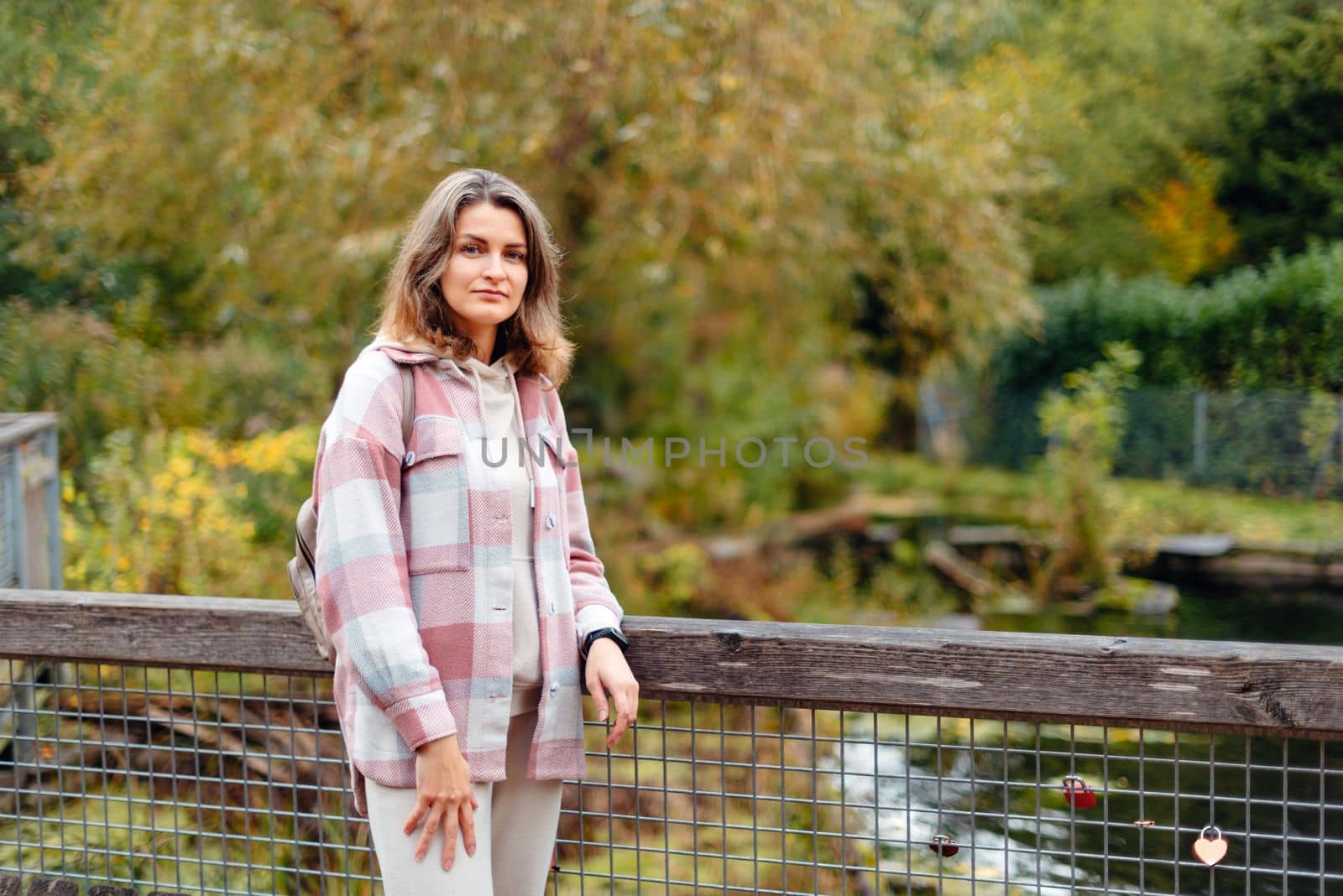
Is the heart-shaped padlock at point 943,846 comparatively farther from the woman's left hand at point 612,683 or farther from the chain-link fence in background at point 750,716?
the woman's left hand at point 612,683

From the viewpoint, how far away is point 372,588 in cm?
141

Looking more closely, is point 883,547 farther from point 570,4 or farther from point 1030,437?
point 570,4

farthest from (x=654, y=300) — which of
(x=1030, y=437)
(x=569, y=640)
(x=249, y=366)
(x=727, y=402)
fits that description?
(x=569, y=640)

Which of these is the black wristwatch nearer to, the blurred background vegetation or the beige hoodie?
the beige hoodie

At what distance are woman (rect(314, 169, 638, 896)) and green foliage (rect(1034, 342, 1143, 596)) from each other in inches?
293

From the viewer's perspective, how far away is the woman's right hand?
4.66 feet

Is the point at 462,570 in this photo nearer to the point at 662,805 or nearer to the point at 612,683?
the point at 612,683

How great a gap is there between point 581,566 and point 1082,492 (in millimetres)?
7658

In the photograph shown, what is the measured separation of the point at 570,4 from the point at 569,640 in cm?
541

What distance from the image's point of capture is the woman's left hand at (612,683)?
5.20 feet

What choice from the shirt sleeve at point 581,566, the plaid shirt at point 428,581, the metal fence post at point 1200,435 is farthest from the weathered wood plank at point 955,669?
the metal fence post at point 1200,435

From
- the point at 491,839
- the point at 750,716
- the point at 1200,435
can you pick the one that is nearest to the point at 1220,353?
the point at 1200,435

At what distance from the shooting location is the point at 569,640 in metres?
1.62

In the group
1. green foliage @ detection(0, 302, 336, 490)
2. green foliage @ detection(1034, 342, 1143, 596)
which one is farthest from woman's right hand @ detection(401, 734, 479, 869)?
green foliage @ detection(1034, 342, 1143, 596)
